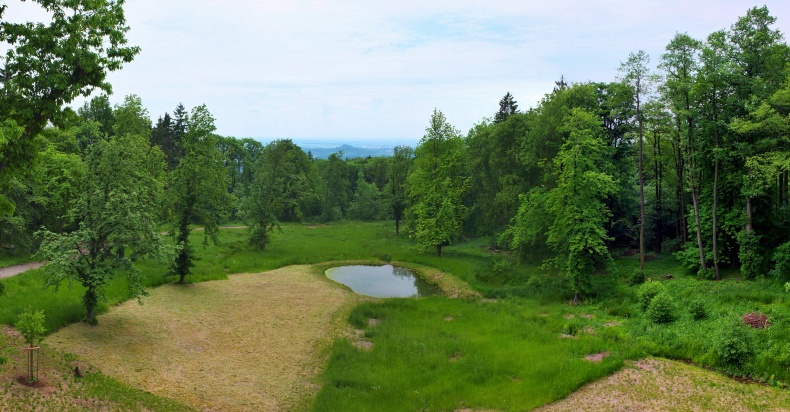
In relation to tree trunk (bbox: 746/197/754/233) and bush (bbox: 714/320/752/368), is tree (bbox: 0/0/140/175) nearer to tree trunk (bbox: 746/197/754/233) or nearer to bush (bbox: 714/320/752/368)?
bush (bbox: 714/320/752/368)

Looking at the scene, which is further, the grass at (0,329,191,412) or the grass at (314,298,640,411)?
the grass at (314,298,640,411)

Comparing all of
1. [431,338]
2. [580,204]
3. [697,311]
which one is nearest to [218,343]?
[431,338]

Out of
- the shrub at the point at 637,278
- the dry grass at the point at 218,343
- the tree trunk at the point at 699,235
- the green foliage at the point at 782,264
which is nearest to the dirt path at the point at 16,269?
the dry grass at the point at 218,343

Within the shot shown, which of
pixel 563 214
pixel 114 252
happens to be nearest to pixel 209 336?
pixel 114 252

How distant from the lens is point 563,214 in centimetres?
2983

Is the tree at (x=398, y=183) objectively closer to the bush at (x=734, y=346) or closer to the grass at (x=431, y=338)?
the grass at (x=431, y=338)

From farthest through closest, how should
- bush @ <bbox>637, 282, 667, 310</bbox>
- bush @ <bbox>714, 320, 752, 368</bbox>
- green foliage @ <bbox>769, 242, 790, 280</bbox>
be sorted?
green foliage @ <bbox>769, 242, 790, 280</bbox>, bush @ <bbox>637, 282, 667, 310</bbox>, bush @ <bbox>714, 320, 752, 368</bbox>

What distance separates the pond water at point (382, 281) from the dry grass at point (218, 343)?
16.2 feet

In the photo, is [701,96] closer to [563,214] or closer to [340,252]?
[563,214]

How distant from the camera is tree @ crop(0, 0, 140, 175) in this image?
14.1m

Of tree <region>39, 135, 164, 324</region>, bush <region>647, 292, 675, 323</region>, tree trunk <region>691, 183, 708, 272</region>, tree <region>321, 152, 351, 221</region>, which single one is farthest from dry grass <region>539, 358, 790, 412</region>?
tree <region>321, 152, 351, 221</region>

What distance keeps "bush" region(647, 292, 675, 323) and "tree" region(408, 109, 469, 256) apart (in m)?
22.4

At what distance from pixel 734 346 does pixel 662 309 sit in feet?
16.1

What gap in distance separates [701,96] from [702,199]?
7145 millimetres
